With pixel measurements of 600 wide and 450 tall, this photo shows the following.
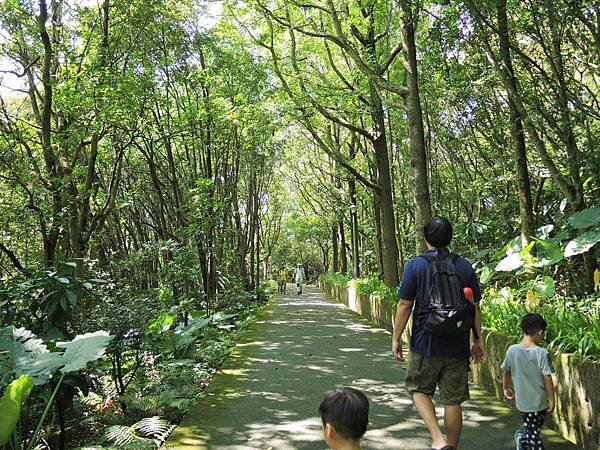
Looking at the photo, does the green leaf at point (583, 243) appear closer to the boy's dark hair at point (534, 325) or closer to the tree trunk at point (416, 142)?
the tree trunk at point (416, 142)

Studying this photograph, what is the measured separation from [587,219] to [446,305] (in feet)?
13.7

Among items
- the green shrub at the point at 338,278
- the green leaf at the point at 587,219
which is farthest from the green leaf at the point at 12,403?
the green shrub at the point at 338,278

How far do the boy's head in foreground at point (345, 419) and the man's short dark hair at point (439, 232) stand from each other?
6.15ft

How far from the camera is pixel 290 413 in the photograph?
19.0 feet

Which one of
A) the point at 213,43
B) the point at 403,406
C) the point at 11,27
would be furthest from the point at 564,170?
the point at 11,27

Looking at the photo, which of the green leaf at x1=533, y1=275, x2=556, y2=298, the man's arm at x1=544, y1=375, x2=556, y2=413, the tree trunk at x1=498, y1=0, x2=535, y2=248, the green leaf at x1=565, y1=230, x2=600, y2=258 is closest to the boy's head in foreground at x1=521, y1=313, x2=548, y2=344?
the man's arm at x1=544, y1=375, x2=556, y2=413

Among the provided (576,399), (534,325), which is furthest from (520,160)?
(534,325)

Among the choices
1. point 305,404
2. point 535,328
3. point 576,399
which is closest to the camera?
point 535,328

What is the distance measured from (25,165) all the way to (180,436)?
8.65m

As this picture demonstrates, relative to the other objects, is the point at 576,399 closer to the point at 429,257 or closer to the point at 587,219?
the point at 429,257

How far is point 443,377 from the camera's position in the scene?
154 inches

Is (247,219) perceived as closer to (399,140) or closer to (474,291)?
(399,140)

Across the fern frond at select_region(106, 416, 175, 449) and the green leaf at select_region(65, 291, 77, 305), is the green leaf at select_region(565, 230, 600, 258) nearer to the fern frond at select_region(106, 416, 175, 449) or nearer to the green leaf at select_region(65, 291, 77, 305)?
the fern frond at select_region(106, 416, 175, 449)

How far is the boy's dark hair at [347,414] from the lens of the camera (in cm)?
244
